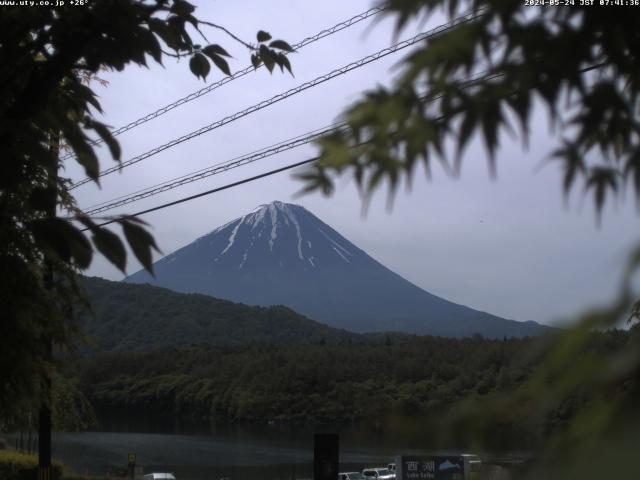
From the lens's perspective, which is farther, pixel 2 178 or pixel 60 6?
pixel 60 6

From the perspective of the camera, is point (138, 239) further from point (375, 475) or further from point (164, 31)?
point (375, 475)

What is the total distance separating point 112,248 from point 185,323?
9114 centimetres

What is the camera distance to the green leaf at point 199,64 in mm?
3408

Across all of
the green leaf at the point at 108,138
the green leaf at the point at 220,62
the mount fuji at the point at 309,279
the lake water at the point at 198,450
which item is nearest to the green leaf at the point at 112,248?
the green leaf at the point at 108,138

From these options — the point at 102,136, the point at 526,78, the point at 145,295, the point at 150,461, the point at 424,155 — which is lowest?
the point at 150,461

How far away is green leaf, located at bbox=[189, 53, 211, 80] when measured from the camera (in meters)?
3.41

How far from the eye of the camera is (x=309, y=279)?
14538 centimetres

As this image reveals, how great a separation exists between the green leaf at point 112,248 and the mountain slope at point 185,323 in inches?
2992

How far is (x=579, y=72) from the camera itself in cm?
136

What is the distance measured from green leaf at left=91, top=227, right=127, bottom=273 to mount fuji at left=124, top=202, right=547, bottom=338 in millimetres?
64201

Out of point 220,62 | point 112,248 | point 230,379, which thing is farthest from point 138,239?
point 230,379

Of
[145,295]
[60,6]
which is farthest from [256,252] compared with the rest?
[60,6]

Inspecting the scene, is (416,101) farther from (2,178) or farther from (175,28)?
(175,28)

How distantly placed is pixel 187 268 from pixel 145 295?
43.5 meters
